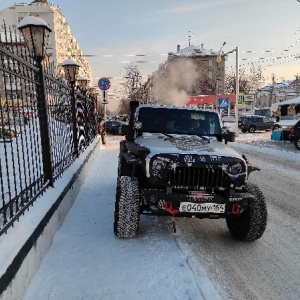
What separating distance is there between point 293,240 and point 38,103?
4.00m

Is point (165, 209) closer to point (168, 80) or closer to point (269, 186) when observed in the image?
point (269, 186)

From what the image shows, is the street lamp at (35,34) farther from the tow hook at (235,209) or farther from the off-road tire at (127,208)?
the tow hook at (235,209)

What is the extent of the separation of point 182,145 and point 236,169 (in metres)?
0.81

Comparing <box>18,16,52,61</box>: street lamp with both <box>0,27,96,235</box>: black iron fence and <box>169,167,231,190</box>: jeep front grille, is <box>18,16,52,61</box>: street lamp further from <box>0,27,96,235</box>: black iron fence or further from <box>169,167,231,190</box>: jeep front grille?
<box>169,167,231,190</box>: jeep front grille

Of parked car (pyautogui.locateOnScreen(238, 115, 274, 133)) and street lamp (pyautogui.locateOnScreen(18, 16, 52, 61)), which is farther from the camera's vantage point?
parked car (pyautogui.locateOnScreen(238, 115, 274, 133))

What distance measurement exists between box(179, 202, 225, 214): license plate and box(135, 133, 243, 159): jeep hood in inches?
24.7

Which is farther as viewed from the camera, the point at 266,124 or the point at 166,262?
the point at 266,124

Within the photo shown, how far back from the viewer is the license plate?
4082 millimetres

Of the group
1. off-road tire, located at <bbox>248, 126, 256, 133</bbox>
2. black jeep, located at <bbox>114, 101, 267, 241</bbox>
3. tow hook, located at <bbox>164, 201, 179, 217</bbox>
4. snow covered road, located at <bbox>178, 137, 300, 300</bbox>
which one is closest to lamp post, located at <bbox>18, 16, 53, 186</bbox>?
black jeep, located at <bbox>114, 101, 267, 241</bbox>

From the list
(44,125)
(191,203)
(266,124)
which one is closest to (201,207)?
(191,203)

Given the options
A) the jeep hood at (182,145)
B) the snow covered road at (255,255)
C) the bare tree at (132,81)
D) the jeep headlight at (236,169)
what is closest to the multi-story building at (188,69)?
the bare tree at (132,81)

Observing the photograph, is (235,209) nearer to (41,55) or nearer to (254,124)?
(41,55)

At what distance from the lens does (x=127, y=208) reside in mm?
4145

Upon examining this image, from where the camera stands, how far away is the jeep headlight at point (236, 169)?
13.5ft
